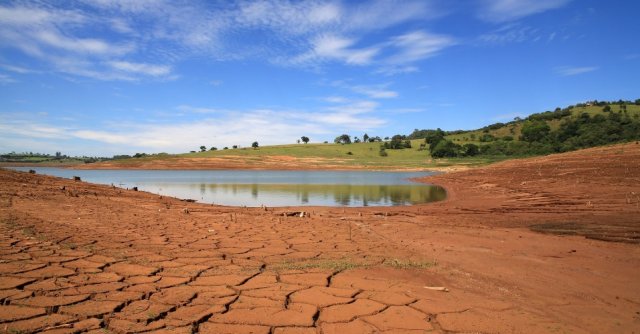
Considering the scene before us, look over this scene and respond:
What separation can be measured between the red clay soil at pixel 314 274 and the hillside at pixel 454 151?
48370mm

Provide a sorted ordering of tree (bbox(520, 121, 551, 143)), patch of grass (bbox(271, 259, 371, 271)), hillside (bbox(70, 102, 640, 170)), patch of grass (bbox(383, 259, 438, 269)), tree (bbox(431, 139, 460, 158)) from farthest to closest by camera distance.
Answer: tree (bbox(431, 139, 460, 158))
tree (bbox(520, 121, 551, 143))
hillside (bbox(70, 102, 640, 170))
patch of grass (bbox(383, 259, 438, 269))
patch of grass (bbox(271, 259, 371, 271))

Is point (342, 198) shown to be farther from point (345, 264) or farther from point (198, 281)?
point (198, 281)

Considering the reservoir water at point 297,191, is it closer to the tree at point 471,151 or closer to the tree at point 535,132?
the tree at point 471,151

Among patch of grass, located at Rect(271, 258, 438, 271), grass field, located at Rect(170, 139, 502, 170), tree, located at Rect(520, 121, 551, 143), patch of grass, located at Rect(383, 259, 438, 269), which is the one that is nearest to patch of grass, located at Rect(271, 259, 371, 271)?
patch of grass, located at Rect(271, 258, 438, 271)

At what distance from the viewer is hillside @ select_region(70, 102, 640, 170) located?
53.1 m

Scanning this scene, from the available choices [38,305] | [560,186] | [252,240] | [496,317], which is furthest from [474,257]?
[560,186]

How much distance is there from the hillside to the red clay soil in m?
48.4

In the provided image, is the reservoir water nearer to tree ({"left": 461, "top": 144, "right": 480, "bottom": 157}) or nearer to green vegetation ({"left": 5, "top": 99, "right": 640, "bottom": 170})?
green vegetation ({"left": 5, "top": 99, "right": 640, "bottom": 170})

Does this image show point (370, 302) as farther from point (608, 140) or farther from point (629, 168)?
point (608, 140)

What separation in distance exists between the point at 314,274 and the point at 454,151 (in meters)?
66.8

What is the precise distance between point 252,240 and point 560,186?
15.9 metres

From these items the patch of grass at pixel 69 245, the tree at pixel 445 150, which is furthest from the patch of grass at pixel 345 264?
the tree at pixel 445 150

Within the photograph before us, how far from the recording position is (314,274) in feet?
17.6

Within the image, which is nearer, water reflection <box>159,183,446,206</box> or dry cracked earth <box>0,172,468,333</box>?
dry cracked earth <box>0,172,468,333</box>
